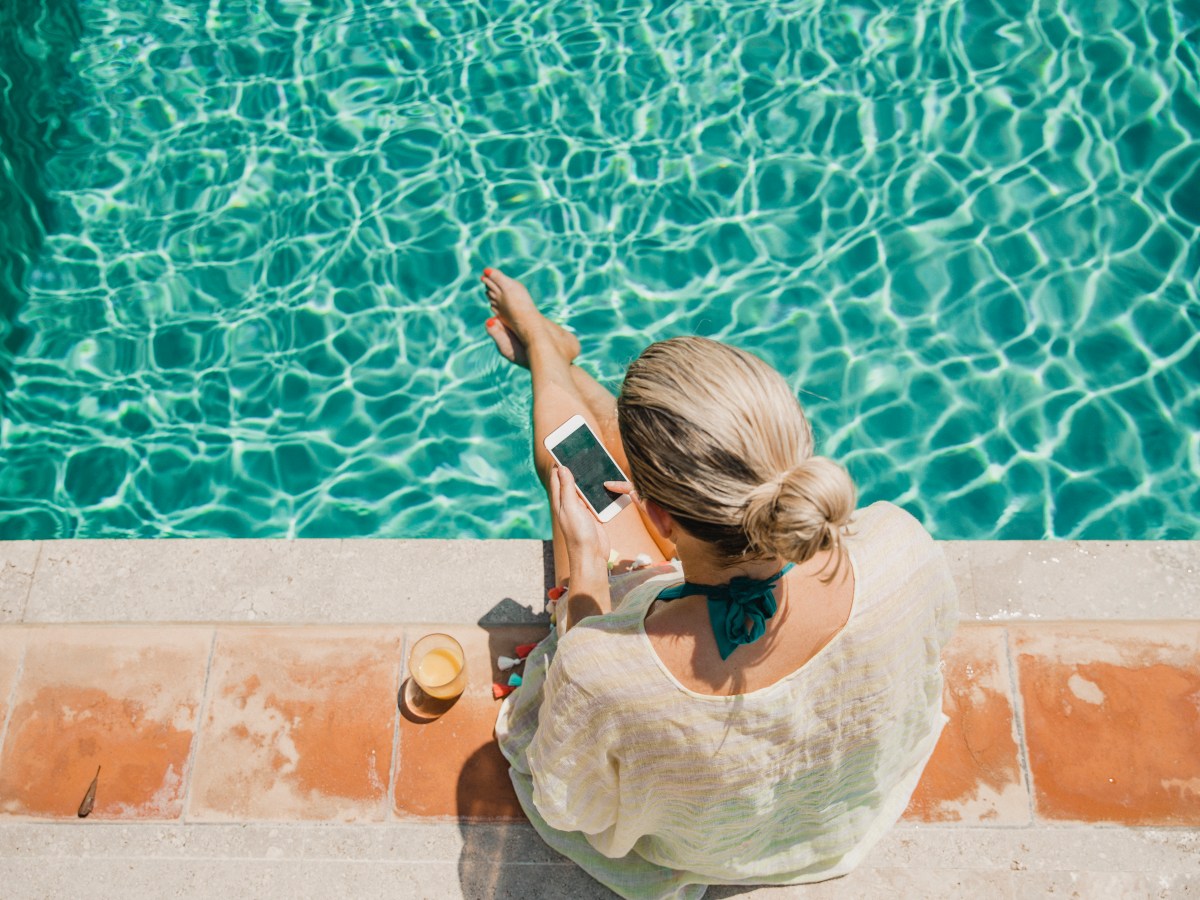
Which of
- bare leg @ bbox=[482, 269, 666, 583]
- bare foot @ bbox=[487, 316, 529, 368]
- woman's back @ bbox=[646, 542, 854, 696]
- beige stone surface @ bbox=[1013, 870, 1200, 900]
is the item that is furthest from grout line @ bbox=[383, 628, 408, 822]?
beige stone surface @ bbox=[1013, 870, 1200, 900]

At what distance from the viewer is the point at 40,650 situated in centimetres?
381

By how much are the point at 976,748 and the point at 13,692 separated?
3.70 m

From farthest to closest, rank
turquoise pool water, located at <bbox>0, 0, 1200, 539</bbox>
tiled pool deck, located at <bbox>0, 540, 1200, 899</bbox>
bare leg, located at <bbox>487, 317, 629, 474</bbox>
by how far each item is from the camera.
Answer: turquoise pool water, located at <bbox>0, 0, 1200, 539</bbox>, bare leg, located at <bbox>487, 317, 629, 474</bbox>, tiled pool deck, located at <bbox>0, 540, 1200, 899</bbox>

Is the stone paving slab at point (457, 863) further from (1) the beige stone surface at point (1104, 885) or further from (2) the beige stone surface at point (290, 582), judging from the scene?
(2) the beige stone surface at point (290, 582)

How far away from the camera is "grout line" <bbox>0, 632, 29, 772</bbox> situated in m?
3.67

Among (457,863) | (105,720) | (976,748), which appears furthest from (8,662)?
(976,748)

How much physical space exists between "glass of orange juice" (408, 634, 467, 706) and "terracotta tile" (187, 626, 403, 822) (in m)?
0.28

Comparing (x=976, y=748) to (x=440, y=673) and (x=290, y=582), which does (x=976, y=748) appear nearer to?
(x=440, y=673)

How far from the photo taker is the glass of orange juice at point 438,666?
3.40 meters

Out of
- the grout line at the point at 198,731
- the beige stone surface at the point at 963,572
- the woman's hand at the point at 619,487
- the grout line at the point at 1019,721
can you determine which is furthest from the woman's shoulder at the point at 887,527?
the grout line at the point at 198,731

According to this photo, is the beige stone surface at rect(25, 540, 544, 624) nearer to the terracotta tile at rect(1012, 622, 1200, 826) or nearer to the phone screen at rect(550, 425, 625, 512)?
the phone screen at rect(550, 425, 625, 512)

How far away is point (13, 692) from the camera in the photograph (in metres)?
3.74

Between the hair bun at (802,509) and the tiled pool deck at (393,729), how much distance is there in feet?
6.42

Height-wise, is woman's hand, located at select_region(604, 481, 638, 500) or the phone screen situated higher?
woman's hand, located at select_region(604, 481, 638, 500)
